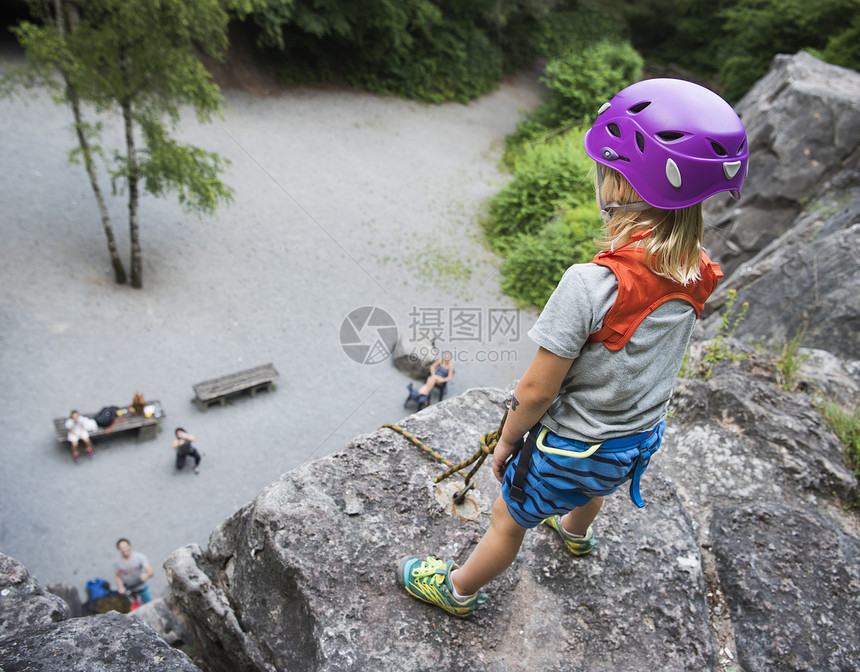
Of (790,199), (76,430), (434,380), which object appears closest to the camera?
(76,430)

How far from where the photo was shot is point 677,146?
5.06ft

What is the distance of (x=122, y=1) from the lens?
726cm

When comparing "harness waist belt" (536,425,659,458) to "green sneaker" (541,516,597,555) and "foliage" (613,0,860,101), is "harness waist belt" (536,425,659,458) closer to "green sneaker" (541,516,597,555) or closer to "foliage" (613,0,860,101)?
"green sneaker" (541,516,597,555)

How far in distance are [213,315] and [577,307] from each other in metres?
8.59

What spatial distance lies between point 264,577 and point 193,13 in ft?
25.7

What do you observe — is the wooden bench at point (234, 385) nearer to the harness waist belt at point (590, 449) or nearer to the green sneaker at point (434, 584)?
the green sneaker at point (434, 584)

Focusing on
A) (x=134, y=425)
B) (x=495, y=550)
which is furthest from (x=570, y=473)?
(x=134, y=425)

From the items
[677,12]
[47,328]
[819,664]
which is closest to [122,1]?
[47,328]

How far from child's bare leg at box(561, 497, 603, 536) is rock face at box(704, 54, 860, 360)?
3.96 meters

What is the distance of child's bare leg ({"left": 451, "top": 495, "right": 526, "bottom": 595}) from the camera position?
6.74 feet

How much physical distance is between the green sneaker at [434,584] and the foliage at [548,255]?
8666 mm

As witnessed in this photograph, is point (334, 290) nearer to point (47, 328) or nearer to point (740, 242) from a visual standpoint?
point (47, 328)

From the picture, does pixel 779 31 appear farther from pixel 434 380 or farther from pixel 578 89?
pixel 434 380

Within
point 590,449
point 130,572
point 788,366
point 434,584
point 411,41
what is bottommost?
point 130,572
